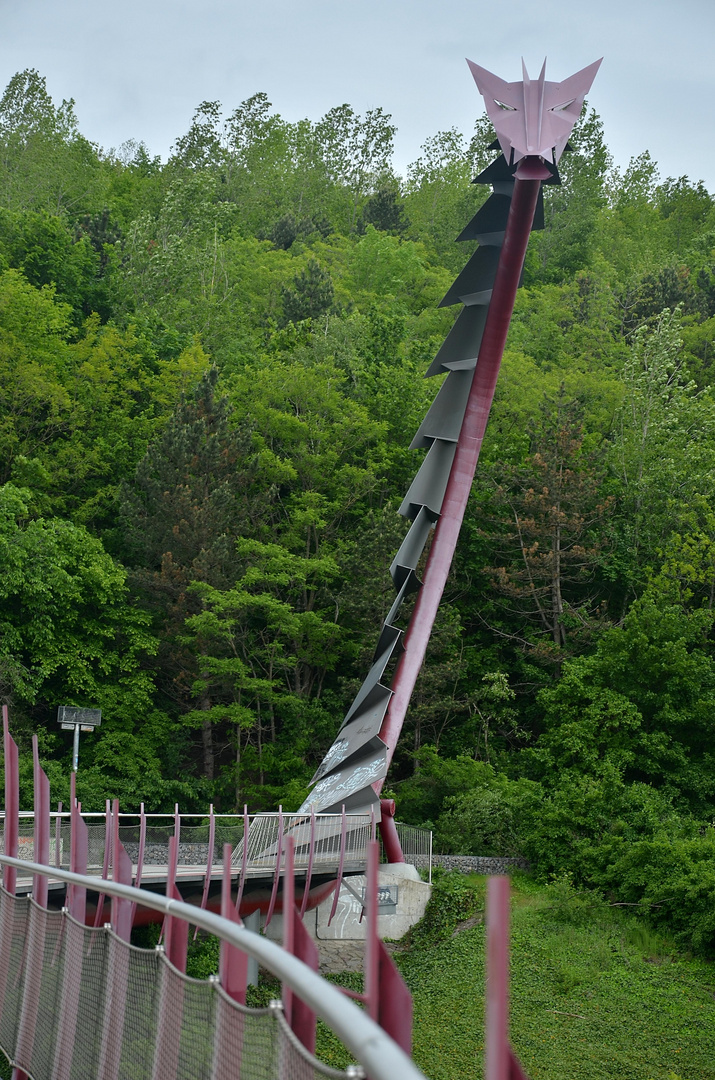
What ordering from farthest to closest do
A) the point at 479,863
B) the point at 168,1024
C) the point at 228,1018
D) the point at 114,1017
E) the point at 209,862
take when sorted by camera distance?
the point at 479,863, the point at 209,862, the point at 114,1017, the point at 168,1024, the point at 228,1018

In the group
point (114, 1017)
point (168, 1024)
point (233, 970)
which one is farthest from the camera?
point (114, 1017)

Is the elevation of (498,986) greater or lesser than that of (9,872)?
greater

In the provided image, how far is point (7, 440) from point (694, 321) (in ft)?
110

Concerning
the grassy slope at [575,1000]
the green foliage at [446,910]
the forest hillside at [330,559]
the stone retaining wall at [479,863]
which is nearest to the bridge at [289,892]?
the green foliage at [446,910]

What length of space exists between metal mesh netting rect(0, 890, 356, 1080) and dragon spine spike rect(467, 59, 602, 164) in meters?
16.3

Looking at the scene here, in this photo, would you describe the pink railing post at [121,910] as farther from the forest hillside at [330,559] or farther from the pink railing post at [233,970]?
the forest hillside at [330,559]

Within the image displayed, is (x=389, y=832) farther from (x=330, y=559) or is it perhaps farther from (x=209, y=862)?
(x=330, y=559)

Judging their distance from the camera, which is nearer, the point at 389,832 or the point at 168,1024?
the point at 168,1024

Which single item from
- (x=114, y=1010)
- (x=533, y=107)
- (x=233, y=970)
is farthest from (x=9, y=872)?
(x=533, y=107)

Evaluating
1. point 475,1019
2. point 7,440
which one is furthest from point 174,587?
point 475,1019

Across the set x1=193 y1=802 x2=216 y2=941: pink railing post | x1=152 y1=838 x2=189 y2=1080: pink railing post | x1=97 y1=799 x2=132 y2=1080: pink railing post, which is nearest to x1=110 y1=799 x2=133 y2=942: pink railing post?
x1=97 y1=799 x2=132 y2=1080: pink railing post

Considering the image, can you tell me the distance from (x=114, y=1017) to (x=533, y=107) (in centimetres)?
1802

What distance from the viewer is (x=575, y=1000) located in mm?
17656

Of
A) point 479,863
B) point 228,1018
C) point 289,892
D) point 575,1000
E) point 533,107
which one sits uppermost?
point 533,107
